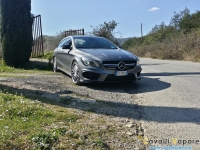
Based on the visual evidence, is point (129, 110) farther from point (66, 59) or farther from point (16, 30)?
point (16, 30)

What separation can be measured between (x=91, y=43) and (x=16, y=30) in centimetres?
468

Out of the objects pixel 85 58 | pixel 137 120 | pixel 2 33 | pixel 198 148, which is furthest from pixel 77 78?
pixel 2 33

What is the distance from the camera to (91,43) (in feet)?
24.4

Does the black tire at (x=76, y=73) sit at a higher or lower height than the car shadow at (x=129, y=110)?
higher

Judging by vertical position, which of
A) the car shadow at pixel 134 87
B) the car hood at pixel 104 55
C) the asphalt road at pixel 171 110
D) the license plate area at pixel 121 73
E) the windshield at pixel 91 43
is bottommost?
the asphalt road at pixel 171 110

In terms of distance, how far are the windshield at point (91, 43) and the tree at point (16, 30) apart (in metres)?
3.95

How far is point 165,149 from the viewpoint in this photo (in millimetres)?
2727

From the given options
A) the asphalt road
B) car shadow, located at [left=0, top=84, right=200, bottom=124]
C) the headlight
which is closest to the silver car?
the headlight

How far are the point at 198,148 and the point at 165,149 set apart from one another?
0.41m

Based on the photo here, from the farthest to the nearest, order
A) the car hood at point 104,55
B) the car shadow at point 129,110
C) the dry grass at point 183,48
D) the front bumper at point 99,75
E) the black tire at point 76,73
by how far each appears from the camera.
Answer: the dry grass at point 183,48 < the black tire at point 76,73 < the car hood at point 104,55 < the front bumper at point 99,75 < the car shadow at point 129,110

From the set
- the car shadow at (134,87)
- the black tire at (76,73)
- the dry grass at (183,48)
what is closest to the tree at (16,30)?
the black tire at (76,73)

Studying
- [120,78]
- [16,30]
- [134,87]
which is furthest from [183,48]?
[120,78]

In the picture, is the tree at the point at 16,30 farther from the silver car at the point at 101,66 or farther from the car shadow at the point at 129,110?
the car shadow at the point at 129,110

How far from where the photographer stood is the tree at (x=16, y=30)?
10.3 metres
